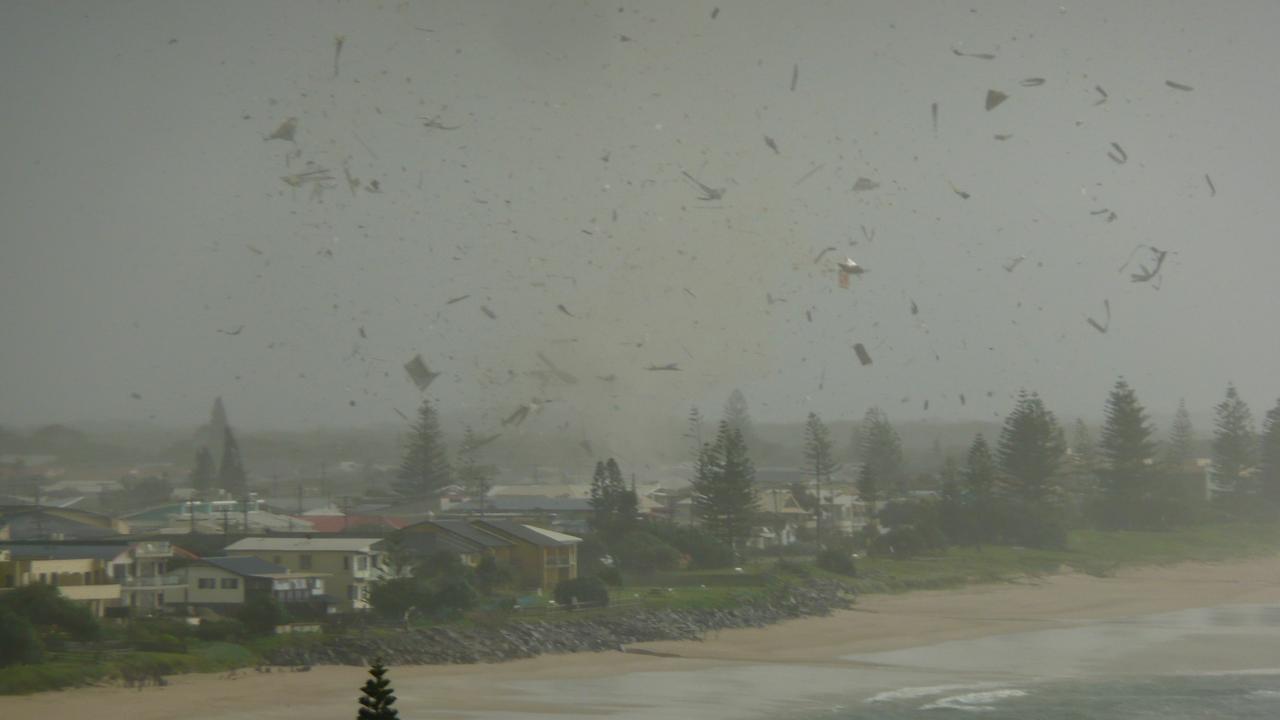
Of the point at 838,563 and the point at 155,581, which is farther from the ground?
the point at 155,581

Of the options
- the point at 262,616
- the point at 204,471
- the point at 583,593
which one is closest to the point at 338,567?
the point at 262,616

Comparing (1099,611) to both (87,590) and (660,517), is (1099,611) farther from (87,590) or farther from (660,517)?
(87,590)

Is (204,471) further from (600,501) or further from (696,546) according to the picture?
(696,546)

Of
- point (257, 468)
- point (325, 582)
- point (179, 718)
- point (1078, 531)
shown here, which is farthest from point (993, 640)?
point (257, 468)

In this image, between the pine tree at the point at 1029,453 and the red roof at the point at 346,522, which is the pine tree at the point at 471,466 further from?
the pine tree at the point at 1029,453

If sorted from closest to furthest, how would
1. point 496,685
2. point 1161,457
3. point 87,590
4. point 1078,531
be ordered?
point 496,685 < point 87,590 < point 1078,531 < point 1161,457

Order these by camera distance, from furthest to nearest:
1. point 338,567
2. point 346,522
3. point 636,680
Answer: point 346,522 → point 338,567 → point 636,680
